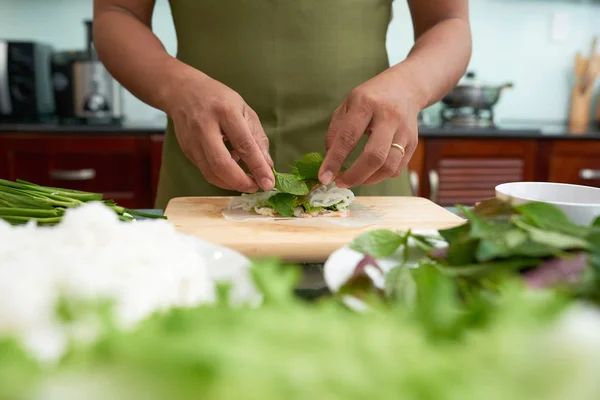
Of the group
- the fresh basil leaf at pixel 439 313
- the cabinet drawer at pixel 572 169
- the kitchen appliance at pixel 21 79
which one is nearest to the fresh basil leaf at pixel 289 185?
the fresh basil leaf at pixel 439 313

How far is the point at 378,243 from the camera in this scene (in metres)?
0.56

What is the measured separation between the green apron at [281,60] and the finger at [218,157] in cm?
28

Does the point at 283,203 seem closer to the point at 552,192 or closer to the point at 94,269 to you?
the point at 552,192

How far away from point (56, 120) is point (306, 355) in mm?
2684

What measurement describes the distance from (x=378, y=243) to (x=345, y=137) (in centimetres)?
53

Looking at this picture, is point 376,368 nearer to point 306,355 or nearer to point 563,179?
point 306,355

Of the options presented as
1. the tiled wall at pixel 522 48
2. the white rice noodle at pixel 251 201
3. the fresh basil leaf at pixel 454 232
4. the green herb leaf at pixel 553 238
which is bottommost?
the white rice noodle at pixel 251 201

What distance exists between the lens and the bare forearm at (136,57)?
114cm

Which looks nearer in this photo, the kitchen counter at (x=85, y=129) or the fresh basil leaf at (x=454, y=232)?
the fresh basil leaf at (x=454, y=232)

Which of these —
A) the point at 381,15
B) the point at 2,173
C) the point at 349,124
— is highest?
the point at 381,15

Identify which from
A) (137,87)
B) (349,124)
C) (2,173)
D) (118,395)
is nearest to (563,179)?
(349,124)

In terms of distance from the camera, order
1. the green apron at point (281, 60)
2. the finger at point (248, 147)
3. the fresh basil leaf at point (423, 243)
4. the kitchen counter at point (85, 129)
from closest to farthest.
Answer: the fresh basil leaf at point (423, 243) < the finger at point (248, 147) < the green apron at point (281, 60) < the kitchen counter at point (85, 129)

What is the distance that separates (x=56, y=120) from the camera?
257 centimetres

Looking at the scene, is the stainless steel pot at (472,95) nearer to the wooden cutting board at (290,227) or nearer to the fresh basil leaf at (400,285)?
the wooden cutting board at (290,227)
